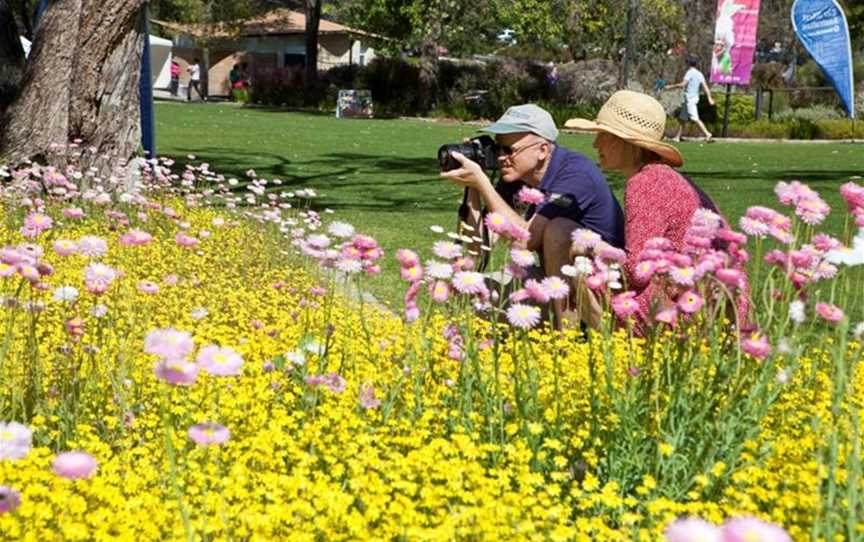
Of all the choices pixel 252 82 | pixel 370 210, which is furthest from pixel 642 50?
pixel 370 210

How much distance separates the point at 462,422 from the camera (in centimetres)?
301

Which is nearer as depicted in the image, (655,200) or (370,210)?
(655,200)

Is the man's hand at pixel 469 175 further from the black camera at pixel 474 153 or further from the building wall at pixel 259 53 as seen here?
the building wall at pixel 259 53

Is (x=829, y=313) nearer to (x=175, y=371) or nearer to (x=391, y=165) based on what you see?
(x=175, y=371)

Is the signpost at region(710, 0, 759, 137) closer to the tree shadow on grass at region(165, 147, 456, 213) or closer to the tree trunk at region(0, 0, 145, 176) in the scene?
the tree shadow on grass at region(165, 147, 456, 213)

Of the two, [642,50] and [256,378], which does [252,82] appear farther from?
[256,378]

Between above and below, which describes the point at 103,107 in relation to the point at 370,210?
above

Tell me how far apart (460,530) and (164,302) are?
315 centimetres

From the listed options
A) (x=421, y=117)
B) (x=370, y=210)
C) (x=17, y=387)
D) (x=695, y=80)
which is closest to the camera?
(x=17, y=387)

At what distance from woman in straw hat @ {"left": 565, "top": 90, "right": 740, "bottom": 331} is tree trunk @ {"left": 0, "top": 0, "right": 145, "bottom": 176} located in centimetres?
485

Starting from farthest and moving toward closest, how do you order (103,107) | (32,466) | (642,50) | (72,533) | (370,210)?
(642,50)
(370,210)
(103,107)
(32,466)
(72,533)

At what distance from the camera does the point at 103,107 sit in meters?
8.38

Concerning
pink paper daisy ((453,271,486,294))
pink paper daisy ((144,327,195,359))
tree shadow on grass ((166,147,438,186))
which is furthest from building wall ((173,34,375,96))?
pink paper daisy ((144,327,195,359))

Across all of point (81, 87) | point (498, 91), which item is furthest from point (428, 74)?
point (81, 87)
